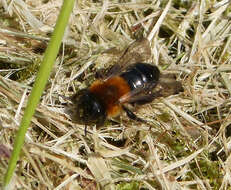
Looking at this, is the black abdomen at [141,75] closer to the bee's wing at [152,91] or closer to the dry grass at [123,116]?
the bee's wing at [152,91]

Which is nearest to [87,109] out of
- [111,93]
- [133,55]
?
[111,93]

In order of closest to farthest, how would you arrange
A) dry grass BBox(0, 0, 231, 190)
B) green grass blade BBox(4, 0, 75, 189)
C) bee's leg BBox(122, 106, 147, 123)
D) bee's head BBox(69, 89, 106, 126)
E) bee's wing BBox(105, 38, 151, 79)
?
green grass blade BBox(4, 0, 75, 189), dry grass BBox(0, 0, 231, 190), bee's head BBox(69, 89, 106, 126), bee's leg BBox(122, 106, 147, 123), bee's wing BBox(105, 38, 151, 79)

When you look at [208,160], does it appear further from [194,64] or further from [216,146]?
[194,64]

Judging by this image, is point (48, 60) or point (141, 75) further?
point (141, 75)

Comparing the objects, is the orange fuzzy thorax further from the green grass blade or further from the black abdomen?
the green grass blade

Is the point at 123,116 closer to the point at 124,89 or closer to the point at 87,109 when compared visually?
the point at 124,89

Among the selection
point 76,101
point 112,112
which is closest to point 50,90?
point 76,101

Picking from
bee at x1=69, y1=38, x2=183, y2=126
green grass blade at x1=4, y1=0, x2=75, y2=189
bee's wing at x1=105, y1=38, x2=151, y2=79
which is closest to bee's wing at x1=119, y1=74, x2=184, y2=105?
bee at x1=69, y1=38, x2=183, y2=126
